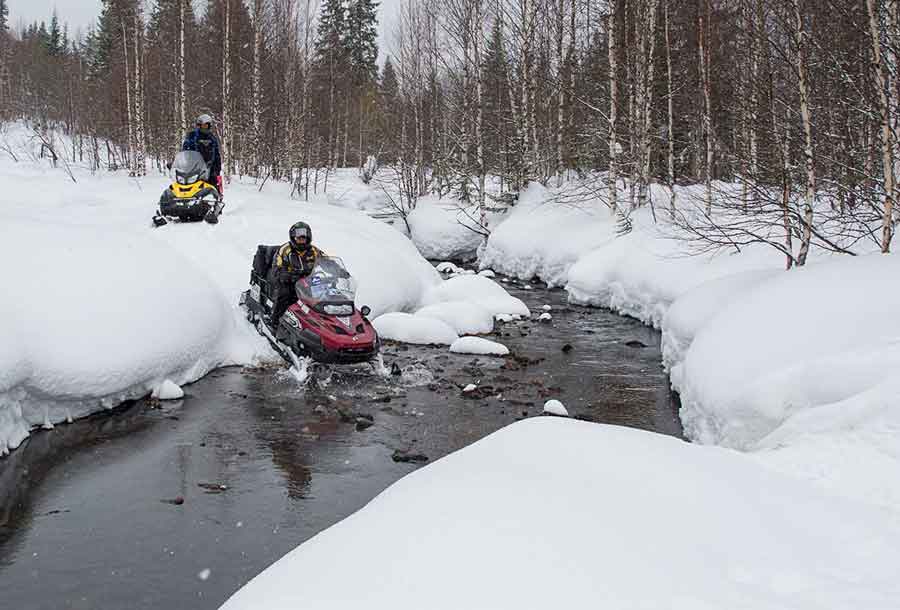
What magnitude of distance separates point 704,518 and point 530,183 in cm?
2137

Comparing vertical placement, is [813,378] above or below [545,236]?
below

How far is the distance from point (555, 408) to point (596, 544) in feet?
18.1

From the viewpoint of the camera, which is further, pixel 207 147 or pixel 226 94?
pixel 226 94

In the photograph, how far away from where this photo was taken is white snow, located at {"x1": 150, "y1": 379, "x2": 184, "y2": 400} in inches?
336

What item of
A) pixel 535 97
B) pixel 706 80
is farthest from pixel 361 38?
pixel 706 80

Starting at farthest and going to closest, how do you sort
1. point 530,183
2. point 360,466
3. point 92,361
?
point 530,183
point 92,361
point 360,466

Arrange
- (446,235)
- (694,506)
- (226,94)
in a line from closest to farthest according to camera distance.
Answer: (694,506) < (226,94) < (446,235)

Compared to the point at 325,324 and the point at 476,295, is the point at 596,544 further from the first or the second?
the point at 476,295

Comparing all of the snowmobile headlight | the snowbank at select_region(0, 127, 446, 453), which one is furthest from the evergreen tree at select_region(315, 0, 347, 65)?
the snowmobile headlight

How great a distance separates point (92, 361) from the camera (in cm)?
764

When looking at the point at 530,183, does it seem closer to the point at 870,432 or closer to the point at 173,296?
the point at 173,296

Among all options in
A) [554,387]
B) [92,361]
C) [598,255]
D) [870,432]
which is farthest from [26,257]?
[598,255]

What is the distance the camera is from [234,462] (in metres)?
6.73

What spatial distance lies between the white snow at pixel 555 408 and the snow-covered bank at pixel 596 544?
4.22m
